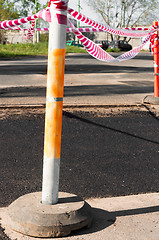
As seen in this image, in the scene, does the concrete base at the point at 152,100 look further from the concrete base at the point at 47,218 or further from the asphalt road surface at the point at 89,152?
the concrete base at the point at 47,218

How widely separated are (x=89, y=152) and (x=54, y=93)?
91.5 inches

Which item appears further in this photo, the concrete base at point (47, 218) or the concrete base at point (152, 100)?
the concrete base at point (152, 100)

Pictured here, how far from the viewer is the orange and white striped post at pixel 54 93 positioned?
115 inches

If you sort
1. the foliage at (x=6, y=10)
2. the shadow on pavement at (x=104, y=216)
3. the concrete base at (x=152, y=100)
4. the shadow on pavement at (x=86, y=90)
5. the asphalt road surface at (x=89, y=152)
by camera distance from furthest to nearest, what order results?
the foliage at (x=6, y=10), the shadow on pavement at (x=86, y=90), the concrete base at (x=152, y=100), the asphalt road surface at (x=89, y=152), the shadow on pavement at (x=104, y=216)

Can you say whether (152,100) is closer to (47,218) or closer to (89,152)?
(89,152)

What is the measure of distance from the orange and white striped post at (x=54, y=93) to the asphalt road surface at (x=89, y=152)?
2.36ft

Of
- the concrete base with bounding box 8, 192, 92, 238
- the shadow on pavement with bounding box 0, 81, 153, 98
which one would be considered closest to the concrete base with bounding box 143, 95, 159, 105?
the shadow on pavement with bounding box 0, 81, 153, 98

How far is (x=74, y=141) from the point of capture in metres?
5.59

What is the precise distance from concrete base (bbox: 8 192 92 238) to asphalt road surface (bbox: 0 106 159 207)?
55 cm

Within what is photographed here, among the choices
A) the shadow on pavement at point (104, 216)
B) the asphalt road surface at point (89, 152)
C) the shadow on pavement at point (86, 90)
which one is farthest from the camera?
the shadow on pavement at point (86, 90)

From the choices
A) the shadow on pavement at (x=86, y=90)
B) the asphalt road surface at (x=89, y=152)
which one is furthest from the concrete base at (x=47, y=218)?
the shadow on pavement at (x=86, y=90)

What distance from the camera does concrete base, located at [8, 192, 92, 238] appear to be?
9.52 ft

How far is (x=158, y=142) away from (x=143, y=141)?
0.73ft

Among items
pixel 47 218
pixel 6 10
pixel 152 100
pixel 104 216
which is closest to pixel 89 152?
pixel 104 216
